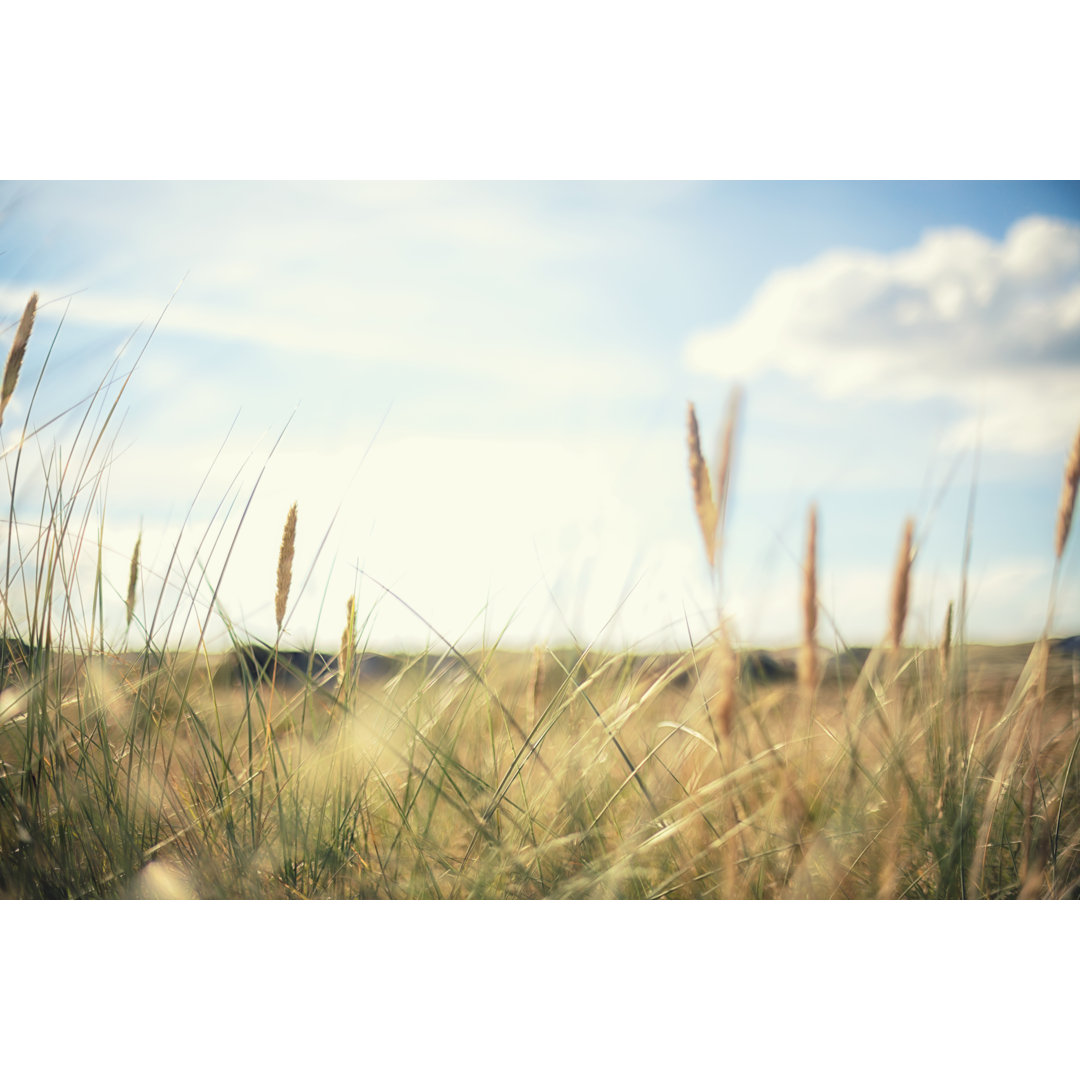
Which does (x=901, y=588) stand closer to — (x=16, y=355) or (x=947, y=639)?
(x=947, y=639)

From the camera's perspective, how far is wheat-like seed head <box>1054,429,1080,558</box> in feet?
4.04

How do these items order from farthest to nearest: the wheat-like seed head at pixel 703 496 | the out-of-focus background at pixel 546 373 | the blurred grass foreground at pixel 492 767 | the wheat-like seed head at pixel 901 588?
the out-of-focus background at pixel 546 373 → the blurred grass foreground at pixel 492 767 → the wheat-like seed head at pixel 901 588 → the wheat-like seed head at pixel 703 496

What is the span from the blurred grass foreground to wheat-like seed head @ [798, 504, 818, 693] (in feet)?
0.53

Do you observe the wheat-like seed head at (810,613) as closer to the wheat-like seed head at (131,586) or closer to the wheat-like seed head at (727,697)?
the wheat-like seed head at (727,697)

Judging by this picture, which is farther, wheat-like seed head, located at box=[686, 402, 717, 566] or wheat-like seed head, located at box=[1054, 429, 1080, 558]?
wheat-like seed head, located at box=[1054, 429, 1080, 558]

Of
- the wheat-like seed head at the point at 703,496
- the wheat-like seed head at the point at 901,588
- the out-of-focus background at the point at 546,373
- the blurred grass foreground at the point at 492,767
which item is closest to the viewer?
the wheat-like seed head at the point at 703,496

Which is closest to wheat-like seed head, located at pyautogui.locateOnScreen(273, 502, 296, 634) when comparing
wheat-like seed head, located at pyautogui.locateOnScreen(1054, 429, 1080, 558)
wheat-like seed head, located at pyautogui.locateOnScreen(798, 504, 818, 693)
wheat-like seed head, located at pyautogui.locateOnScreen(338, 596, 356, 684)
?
wheat-like seed head, located at pyautogui.locateOnScreen(338, 596, 356, 684)

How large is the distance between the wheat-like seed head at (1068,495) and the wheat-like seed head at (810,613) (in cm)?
Result: 61

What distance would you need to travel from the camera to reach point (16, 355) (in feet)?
4.22

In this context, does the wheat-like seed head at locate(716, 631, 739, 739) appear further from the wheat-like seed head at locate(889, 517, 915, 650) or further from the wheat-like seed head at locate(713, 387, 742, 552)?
the wheat-like seed head at locate(889, 517, 915, 650)

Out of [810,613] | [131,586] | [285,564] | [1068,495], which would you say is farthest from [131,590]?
[1068,495]

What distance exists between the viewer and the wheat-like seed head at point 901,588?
3.45 feet

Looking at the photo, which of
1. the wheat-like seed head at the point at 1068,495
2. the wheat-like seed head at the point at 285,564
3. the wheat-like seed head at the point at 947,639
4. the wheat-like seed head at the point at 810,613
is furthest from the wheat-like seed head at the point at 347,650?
the wheat-like seed head at the point at 1068,495

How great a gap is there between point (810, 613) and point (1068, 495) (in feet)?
2.24
